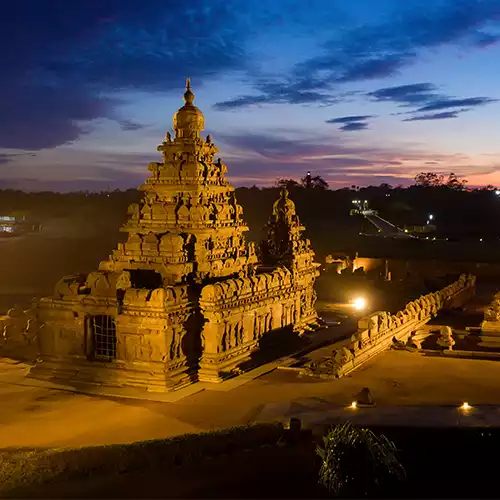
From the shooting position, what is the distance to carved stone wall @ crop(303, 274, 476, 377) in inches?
811

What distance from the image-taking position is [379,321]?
24.1m

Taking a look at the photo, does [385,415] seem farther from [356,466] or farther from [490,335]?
[490,335]

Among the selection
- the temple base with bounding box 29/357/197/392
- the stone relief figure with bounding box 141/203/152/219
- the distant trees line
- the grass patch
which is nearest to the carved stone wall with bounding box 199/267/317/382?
the temple base with bounding box 29/357/197/392

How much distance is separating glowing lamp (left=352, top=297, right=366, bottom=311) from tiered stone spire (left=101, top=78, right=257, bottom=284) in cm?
1148

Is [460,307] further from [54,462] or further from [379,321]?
[54,462]

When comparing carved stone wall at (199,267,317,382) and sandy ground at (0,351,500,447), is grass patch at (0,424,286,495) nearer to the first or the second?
sandy ground at (0,351,500,447)

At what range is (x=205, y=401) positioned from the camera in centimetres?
1828

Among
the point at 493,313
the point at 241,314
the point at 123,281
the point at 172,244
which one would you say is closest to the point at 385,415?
the point at 241,314

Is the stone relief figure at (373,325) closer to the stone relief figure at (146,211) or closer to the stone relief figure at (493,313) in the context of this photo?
the stone relief figure at (493,313)

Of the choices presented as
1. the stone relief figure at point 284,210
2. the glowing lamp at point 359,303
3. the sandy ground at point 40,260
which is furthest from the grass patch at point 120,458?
the sandy ground at point 40,260

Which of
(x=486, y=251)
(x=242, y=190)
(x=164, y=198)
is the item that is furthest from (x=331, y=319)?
(x=242, y=190)

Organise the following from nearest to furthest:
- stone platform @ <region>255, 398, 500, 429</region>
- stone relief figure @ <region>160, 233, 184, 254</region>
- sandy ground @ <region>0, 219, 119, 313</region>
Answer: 1. stone platform @ <region>255, 398, 500, 429</region>
2. stone relief figure @ <region>160, 233, 184, 254</region>
3. sandy ground @ <region>0, 219, 119, 313</region>

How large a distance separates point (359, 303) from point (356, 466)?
945 inches

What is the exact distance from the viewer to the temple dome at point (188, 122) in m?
23.5
